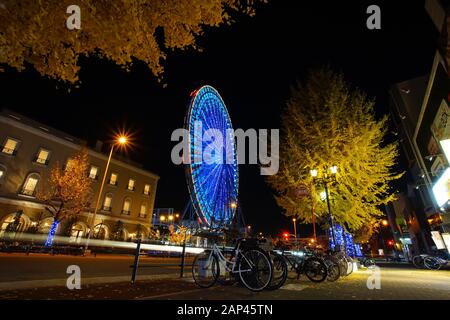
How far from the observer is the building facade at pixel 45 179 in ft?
72.3

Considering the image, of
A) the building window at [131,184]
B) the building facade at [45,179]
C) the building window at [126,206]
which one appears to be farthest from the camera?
the building window at [131,184]

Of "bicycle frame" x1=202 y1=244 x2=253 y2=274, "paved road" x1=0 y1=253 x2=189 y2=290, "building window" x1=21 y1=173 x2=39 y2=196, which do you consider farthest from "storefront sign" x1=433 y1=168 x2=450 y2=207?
"building window" x1=21 y1=173 x2=39 y2=196

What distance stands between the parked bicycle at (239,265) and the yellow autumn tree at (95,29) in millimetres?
4887

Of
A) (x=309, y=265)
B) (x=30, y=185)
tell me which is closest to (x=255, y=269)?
(x=309, y=265)

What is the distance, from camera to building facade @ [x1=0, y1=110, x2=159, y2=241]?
22.0m

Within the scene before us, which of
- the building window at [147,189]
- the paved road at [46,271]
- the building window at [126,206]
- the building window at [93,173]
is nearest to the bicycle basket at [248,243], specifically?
the paved road at [46,271]

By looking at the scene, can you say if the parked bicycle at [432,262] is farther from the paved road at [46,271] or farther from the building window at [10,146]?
the building window at [10,146]

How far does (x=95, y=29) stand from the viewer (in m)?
4.98

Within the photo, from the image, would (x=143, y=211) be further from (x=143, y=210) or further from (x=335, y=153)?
(x=335, y=153)

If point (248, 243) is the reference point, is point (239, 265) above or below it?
below

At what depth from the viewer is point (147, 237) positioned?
34.5 meters

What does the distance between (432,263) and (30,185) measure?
1319 inches

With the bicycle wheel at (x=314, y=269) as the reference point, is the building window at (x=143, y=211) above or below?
above

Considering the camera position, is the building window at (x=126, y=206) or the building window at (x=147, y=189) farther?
the building window at (x=147, y=189)
